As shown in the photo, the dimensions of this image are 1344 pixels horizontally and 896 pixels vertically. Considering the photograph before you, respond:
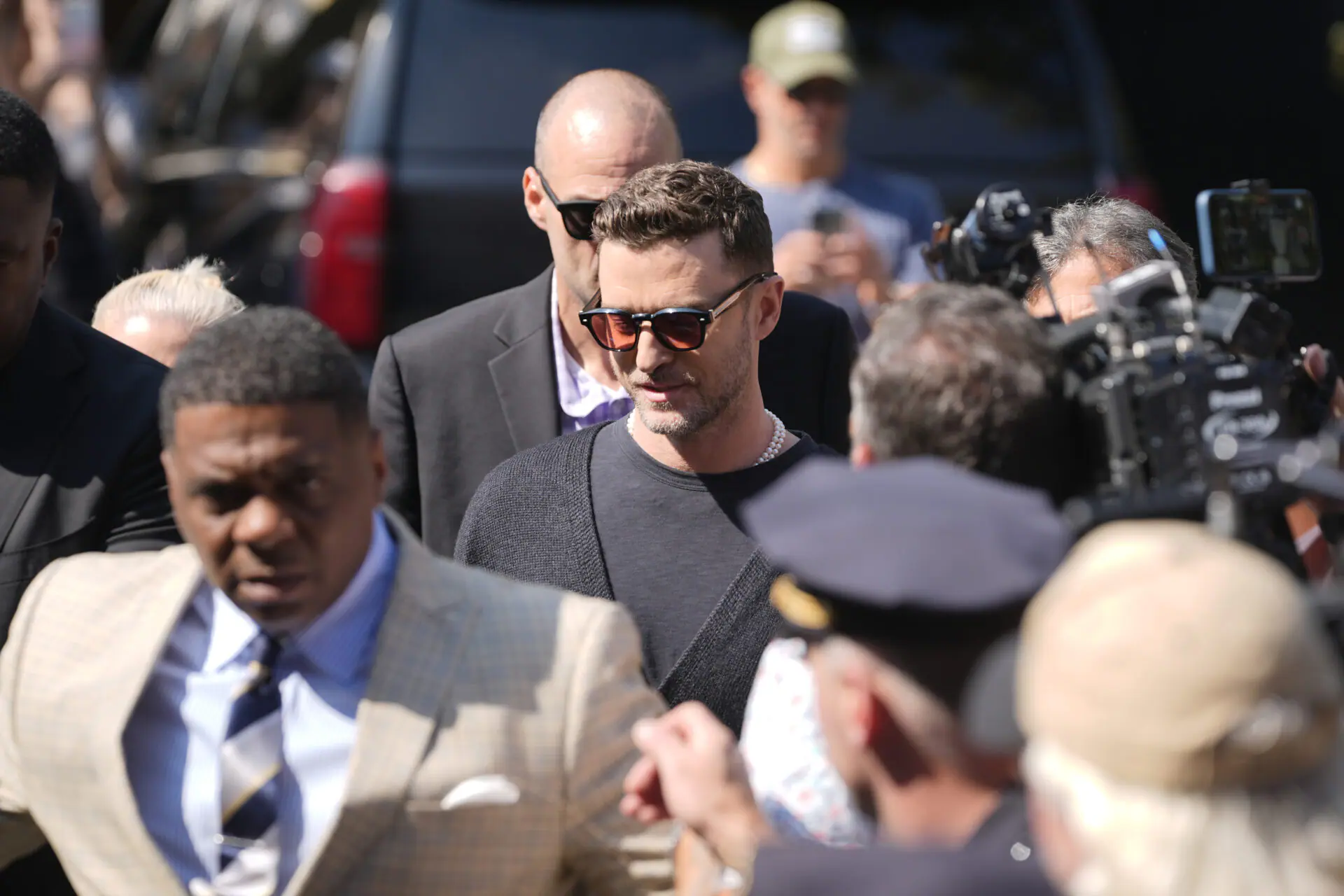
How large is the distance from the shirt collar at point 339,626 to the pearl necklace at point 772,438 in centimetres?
100

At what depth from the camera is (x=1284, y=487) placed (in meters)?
2.36

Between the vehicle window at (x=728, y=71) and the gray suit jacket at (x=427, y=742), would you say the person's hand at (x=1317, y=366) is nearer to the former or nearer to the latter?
the gray suit jacket at (x=427, y=742)

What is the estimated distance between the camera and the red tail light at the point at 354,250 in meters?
5.84

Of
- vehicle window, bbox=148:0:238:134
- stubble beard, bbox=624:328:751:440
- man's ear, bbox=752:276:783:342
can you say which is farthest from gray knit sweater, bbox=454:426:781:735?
vehicle window, bbox=148:0:238:134

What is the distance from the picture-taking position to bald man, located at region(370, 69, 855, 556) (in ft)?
13.7

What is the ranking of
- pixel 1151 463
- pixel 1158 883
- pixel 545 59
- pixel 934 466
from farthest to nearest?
pixel 545 59
pixel 1151 463
pixel 934 466
pixel 1158 883

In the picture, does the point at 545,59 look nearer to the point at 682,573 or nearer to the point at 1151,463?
the point at 682,573

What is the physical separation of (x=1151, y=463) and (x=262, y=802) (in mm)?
1235

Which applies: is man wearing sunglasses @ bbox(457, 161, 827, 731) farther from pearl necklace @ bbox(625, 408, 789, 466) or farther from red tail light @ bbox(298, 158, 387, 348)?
red tail light @ bbox(298, 158, 387, 348)

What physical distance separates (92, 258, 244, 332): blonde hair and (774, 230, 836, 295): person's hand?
1.56 metres

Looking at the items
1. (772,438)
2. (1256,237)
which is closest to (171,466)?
(772,438)

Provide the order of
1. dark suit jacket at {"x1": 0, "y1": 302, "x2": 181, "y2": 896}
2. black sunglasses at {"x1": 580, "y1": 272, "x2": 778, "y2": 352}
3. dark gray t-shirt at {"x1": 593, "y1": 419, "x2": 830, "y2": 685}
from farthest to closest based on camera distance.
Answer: black sunglasses at {"x1": 580, "y1": 272, "x2": 778, "y2": 352} < dark gray t-shirt at {"x1": 593, "y1": 419, "x2": 830, "y2": 685} < dark suit jacket at {"x1": 0, "y1": 302, "x2": 181, "y2": 896}

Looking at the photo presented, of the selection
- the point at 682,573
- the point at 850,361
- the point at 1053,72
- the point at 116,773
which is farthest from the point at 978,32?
the point at 116,773

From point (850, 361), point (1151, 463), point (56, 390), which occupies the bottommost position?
point (850, 361)
